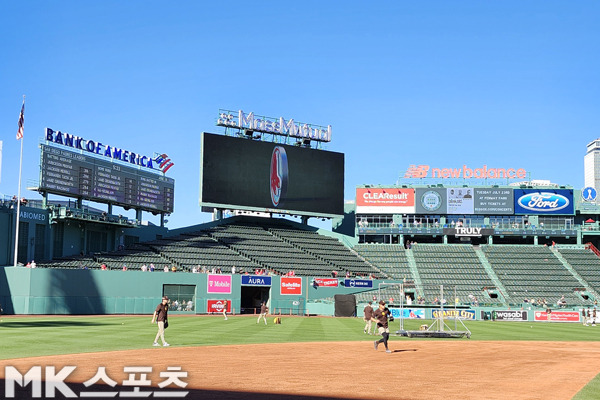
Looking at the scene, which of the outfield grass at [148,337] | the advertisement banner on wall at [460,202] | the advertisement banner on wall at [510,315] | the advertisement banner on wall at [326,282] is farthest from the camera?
the advertisement banner on wall at [460,202]

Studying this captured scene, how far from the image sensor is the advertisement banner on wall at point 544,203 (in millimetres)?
87312

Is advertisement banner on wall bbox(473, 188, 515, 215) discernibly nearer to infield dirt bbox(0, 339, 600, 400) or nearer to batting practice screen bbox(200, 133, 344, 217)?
batting practice screen bbox(200, 133, 344, 217)

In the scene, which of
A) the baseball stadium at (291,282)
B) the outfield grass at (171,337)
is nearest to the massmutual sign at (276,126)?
the baseball stadium at (291,282)

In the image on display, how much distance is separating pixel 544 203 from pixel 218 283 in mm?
47041

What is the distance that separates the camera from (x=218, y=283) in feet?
211

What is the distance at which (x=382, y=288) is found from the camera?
72.8 m

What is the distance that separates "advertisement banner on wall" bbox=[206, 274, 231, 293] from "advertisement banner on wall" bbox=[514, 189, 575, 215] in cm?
4266

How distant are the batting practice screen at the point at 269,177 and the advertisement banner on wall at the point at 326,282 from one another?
12943mm

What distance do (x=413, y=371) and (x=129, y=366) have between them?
906 cm

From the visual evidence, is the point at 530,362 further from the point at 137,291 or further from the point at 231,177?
the point at 231,177

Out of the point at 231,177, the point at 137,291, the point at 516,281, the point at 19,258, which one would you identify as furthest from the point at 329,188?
the point at 19,258

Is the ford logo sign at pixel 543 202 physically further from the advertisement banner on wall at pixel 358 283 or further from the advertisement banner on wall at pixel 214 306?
the advertisement banner on wall at pixel 214 306

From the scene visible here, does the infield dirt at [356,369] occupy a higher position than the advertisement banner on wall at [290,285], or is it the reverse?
the advertisement banner on wall at [290,285]

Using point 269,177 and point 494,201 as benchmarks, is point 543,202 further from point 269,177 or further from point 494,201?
point 269,177
